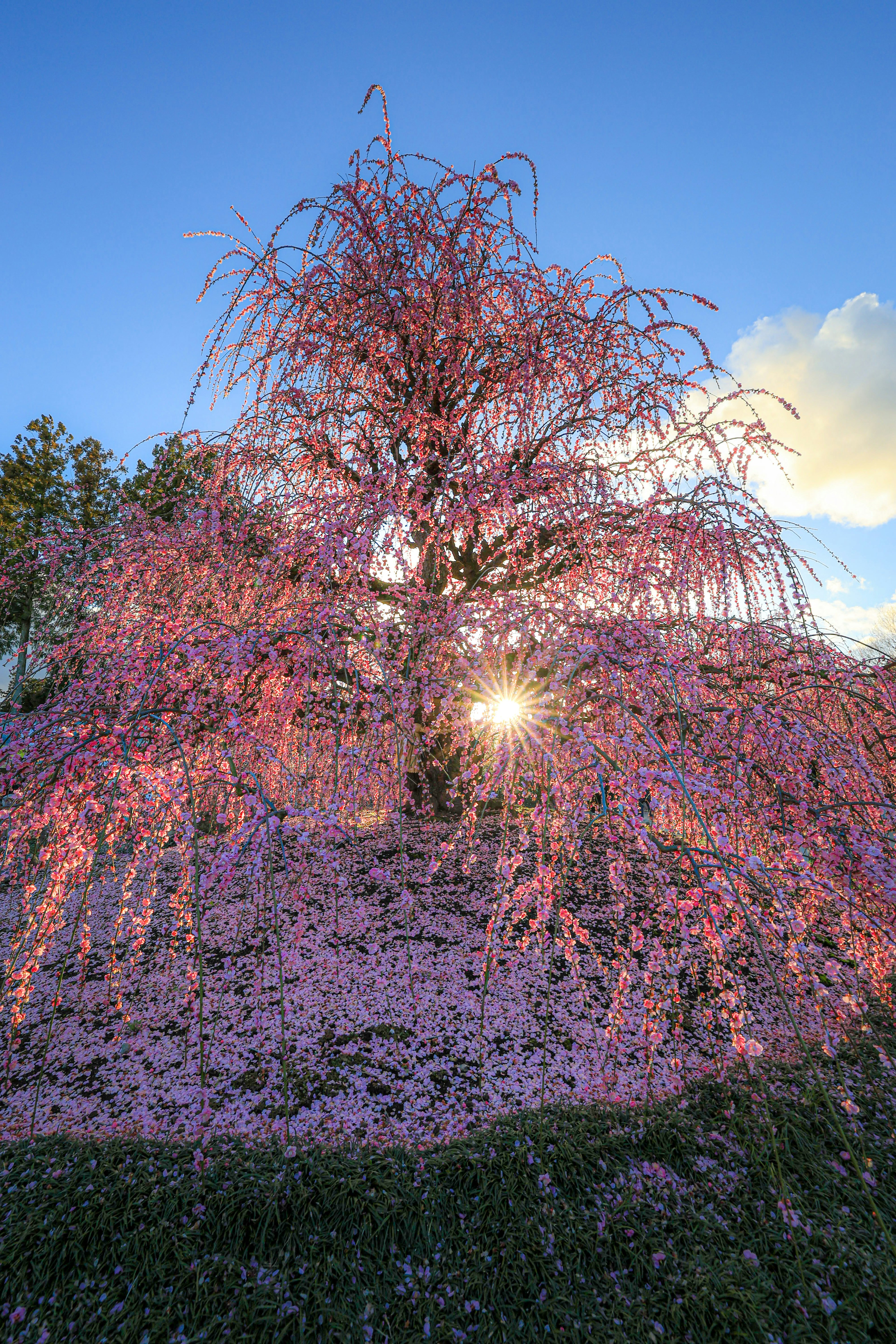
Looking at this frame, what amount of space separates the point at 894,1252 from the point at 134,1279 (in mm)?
3053

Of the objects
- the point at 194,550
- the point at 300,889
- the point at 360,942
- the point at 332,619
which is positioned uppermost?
the point at 194,550

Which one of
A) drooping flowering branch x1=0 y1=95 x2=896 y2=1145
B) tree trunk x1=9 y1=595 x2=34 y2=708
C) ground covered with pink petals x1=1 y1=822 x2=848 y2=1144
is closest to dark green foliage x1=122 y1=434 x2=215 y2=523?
drooping flowering branch x1=0 y1=95 x2=896 y2=1145

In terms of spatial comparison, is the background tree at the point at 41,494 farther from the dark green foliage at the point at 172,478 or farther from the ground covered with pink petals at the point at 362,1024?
the ground covered with pink petals at the point at 362,1024

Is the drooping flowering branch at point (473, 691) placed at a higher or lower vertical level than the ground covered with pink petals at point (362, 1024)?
higher

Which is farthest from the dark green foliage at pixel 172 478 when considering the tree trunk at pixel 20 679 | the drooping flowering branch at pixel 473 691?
the tree trunk at pixel 20 679

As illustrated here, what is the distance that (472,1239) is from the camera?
8.37 ft

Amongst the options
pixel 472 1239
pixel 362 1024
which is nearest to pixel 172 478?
pixel 362 1024

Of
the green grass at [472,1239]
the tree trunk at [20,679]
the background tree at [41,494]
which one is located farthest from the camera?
the background tree at [41,494]

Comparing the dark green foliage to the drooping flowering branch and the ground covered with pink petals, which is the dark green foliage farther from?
the ground covered with pink petals

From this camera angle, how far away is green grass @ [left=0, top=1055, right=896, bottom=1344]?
2221 millimetres

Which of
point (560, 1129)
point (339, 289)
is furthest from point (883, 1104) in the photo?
point (339, 289)

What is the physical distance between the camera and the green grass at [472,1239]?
222 centimetres

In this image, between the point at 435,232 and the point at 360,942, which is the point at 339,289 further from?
the point at 360,942

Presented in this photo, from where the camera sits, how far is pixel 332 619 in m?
4.11
